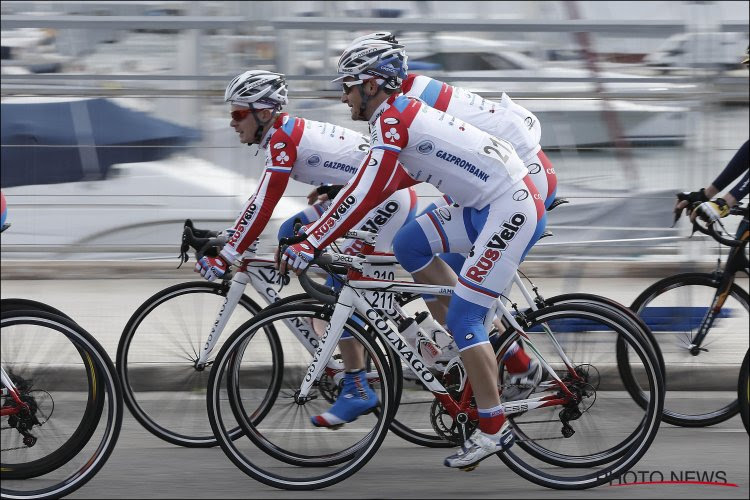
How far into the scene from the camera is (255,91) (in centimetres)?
636

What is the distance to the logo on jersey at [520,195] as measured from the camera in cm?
549

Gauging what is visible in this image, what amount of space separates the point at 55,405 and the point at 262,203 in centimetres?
150

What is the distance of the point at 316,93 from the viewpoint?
359 inches

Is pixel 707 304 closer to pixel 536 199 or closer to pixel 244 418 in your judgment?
pixel 536 199

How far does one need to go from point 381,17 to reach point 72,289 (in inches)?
121

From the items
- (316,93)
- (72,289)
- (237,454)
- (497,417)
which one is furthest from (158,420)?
(316,93)

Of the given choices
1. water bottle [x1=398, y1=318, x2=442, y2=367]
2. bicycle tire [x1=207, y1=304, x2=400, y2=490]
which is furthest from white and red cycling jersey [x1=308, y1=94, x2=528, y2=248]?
water bottle [x1=398, y1=318, x2=442, y2=367]

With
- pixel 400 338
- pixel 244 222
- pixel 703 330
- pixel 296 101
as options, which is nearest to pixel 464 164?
pixel 400 338

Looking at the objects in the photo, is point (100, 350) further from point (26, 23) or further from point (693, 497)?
point (26, 23)

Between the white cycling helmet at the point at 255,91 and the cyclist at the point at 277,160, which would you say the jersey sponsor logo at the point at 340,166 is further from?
the white cycling helmet at the point at 255,91

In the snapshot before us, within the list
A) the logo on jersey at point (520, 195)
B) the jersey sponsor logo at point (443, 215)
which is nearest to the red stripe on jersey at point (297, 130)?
the jersey sponsor logo at point (443, 215)

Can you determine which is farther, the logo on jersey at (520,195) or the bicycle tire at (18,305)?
the logo on jersey at (520,195)

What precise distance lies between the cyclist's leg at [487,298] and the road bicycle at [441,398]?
102 mm

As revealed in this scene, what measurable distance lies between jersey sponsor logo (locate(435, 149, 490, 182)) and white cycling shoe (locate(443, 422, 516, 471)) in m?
1.11
